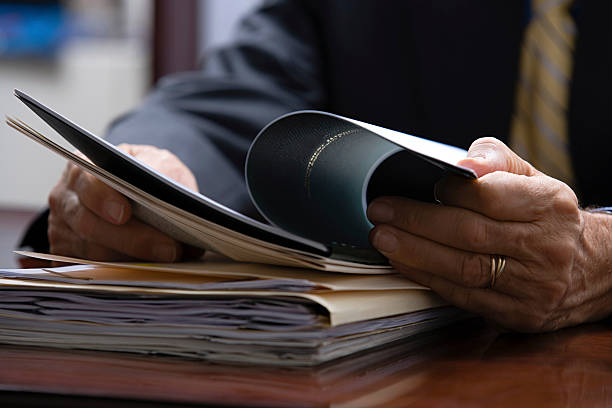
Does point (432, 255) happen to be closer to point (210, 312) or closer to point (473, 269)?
point (473, 269)

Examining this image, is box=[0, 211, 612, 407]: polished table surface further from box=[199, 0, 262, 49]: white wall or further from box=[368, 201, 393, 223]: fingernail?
box=[199, 0, 262, 49]: white wall

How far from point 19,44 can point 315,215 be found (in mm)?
2669

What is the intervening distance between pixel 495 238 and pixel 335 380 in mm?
136

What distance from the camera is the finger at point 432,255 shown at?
0.39 metres

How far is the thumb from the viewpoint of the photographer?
0.38 meters

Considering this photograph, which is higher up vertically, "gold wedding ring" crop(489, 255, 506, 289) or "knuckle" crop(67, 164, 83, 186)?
"knuckle" crop(67, 164, 83, 186)

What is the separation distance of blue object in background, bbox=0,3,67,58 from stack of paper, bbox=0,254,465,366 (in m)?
2.54

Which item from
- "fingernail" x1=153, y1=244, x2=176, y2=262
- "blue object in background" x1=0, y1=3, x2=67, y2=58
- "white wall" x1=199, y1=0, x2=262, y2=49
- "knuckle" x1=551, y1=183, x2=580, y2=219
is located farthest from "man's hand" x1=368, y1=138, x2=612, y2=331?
"blue object in background" x1=0, y1=3, x2=67, y2=58

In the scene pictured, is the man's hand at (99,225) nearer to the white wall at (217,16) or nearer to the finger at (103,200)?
the finger at (103,200)

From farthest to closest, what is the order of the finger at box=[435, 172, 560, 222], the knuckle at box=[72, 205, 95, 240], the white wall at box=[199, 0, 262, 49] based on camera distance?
1. the white wall at box=[199, 0, 262, 49]
2. the knuckle at box=[72, 205, 95, 240]
3. the finger at box=[435, 172, 560, 222]

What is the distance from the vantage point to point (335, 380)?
0.30 metres

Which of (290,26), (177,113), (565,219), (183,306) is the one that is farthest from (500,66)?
(183,306)

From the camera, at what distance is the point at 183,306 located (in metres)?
0.33

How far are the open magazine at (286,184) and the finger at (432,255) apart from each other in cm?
2
